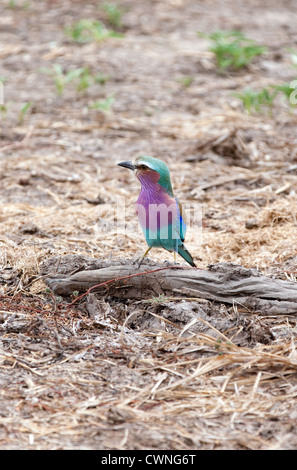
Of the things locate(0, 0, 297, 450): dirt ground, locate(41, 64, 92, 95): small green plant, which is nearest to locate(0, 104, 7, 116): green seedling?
locate(0, 0, 297, 450): dirt ground

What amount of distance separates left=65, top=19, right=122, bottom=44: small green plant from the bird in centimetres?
557

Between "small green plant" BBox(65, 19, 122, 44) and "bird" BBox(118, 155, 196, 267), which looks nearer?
"bird" BBox(118, 155, 196, 267)

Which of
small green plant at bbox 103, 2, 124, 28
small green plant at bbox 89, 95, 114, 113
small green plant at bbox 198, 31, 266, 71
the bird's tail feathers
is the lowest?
small green plant at bbox 89, 95, 114, 113

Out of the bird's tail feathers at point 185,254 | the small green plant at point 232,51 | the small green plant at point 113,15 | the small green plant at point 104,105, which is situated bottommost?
the small green plant at point 104,105

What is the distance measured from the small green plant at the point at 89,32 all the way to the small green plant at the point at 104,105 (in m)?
1.90

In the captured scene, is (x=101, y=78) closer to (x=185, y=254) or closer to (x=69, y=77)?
(x=69, y=77)

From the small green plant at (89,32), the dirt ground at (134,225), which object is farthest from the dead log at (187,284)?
the small green plant at (89,32)

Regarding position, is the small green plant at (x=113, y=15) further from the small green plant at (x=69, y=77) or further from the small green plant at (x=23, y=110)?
the small green plant at (x=23, y=110)

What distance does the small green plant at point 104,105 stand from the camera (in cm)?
702

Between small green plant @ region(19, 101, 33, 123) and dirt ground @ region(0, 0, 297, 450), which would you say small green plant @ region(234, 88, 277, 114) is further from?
small green plant @ region(19, 101, 33, 123)

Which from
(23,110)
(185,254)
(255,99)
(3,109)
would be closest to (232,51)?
(255,99)

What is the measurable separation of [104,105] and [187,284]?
3.83 meters

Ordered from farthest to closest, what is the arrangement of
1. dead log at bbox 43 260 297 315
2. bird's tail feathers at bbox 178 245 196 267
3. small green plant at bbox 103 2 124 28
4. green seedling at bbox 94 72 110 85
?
small green plant at bbox 103 2 124 28
green seedling at bbox 94 72 110 85
bird's tail feathers at bbox 178 245 196 267
dead log at bbox 43 260 297 315

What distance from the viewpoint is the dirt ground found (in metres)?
2.76
